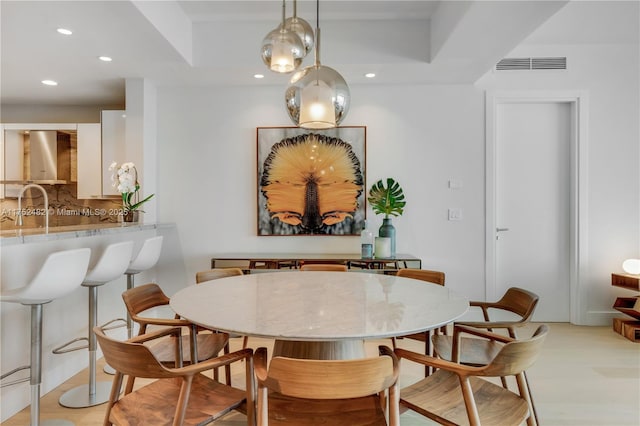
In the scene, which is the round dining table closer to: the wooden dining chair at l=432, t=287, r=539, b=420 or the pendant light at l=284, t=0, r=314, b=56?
the wooden dining chair at l=432, t=287, r=539, b=420

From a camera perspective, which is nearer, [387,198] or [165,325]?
[165,325]

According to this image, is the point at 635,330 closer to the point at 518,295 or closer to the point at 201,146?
the point at 518,295

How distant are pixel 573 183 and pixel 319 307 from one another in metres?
3.66

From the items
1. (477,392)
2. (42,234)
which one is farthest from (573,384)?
(42,234)

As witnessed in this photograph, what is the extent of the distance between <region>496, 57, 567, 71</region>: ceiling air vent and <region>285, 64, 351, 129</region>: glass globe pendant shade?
9.37 feet

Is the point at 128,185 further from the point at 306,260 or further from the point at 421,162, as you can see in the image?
the point at 421,162

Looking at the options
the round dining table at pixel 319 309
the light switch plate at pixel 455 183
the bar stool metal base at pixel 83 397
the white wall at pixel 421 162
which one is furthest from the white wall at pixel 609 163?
the bar stool metal base at pixel 83 397

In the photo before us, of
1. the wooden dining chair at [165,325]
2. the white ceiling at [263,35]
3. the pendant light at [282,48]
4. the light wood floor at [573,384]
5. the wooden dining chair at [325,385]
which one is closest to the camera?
the wooden dining chair at [325,385]

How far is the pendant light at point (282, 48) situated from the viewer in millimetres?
1946

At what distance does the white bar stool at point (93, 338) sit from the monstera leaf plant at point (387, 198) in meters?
2.29

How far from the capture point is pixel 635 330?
138 inches

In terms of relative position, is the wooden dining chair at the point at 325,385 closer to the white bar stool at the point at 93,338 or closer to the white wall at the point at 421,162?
the white bar stool at the point at 93,338

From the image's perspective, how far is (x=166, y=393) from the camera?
61.5 inches

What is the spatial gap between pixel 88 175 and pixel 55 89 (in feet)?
3.37
